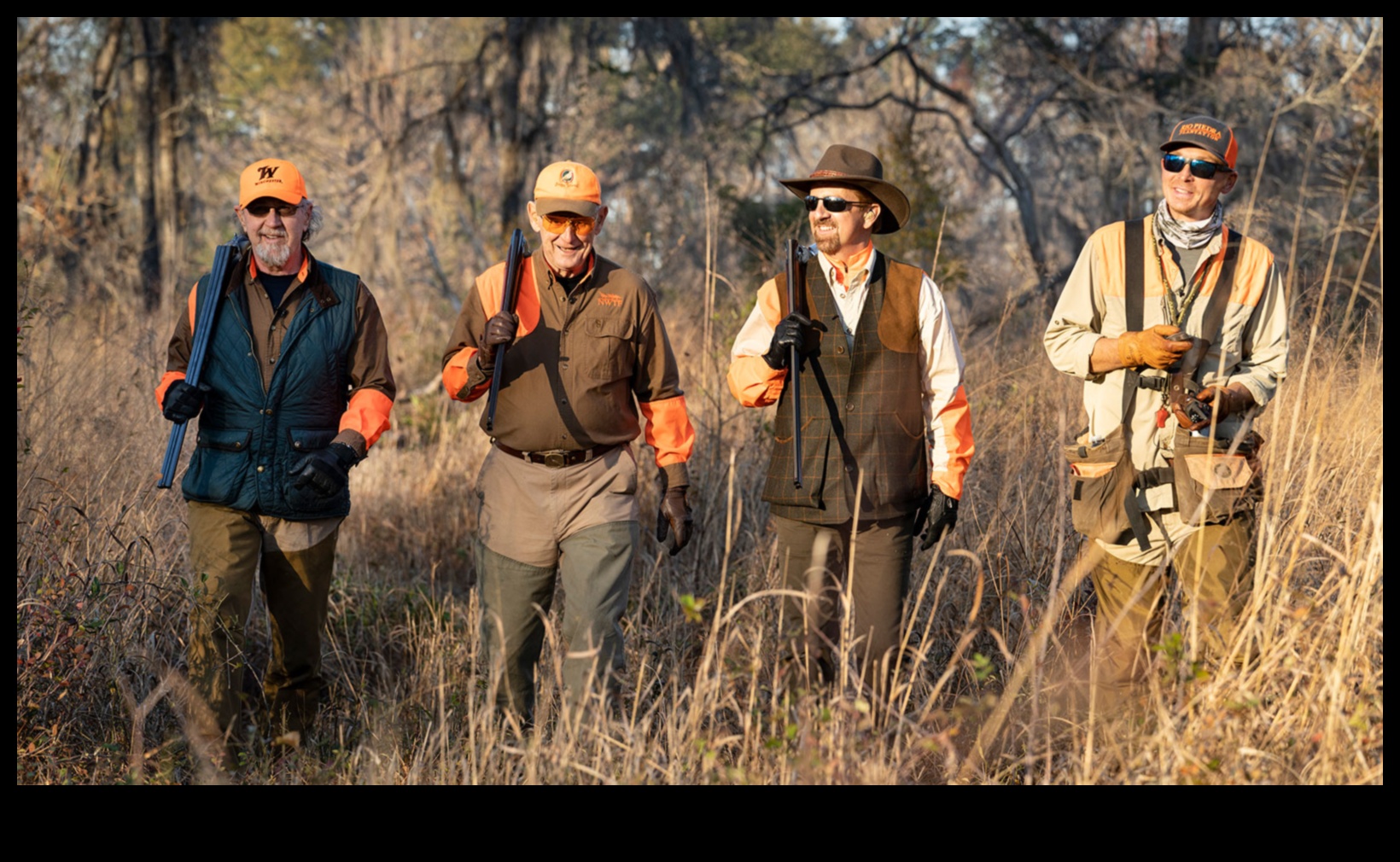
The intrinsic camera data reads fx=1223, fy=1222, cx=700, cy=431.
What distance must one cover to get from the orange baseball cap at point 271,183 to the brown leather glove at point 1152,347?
271cm

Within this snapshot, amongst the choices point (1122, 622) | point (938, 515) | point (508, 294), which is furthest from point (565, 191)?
point (1122, 622)

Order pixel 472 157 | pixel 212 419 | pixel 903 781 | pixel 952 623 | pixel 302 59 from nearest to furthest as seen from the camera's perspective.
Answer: pixel 903 781, pixel 212 419, pixel 952 623, pixel 472 157, pixel 302 59

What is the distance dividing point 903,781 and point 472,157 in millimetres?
19017

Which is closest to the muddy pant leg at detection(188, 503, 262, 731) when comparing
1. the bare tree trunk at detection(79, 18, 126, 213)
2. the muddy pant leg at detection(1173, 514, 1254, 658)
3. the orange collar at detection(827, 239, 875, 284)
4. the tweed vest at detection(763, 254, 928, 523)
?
the tweed vest at detection(763, 254, 928, 523)

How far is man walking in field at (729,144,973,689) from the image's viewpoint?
4008 mm

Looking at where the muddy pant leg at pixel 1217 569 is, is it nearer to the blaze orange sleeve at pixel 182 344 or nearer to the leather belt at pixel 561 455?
the leather belt at pixel 561 455

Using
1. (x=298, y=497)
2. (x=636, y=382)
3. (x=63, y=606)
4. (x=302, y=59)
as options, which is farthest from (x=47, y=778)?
(x=302, y=59)

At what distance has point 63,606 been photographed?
13.9 feet

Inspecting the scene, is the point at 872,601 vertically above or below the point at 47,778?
above

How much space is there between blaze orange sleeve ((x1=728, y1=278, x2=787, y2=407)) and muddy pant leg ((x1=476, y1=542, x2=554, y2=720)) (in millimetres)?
929

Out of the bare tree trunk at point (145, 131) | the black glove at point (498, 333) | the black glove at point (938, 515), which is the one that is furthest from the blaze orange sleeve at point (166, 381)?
the bare tree trunk at point (145, 131)

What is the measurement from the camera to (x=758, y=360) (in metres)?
4.10

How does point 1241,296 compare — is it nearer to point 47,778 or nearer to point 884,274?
point 884,274

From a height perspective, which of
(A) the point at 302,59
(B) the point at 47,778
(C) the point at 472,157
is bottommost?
(B) the point at 47,778
